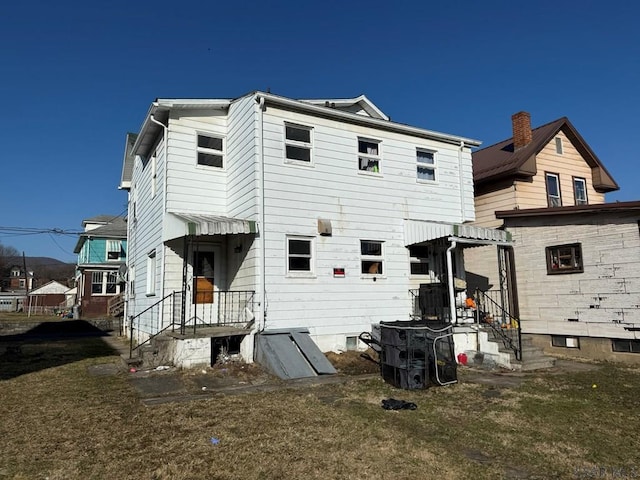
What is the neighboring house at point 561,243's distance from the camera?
12.4 metres

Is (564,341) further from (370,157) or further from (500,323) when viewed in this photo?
(370,157)

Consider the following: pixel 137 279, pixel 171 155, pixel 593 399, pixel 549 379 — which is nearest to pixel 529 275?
pixel 549 379

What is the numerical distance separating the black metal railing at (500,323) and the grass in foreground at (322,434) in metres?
2.81

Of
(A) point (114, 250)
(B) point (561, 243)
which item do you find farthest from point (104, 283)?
(B) point (561, 243)

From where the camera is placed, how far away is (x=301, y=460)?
484 cm

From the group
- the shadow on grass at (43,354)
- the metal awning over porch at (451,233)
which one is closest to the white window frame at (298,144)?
the metal awning over porch at (451,233)

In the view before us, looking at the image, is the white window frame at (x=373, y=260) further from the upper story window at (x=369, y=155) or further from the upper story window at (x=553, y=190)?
the upper story window at (x=553, y=190)

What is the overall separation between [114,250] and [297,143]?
83.7 ft

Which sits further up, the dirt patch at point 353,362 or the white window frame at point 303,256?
the white window frame at point 303,256

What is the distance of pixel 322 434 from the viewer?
5.68 meters

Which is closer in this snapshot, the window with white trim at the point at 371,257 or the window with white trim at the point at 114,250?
the window with white trim at the point at 371,257

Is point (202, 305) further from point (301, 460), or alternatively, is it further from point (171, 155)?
point (301, 460)

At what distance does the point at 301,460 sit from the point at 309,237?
732 cm

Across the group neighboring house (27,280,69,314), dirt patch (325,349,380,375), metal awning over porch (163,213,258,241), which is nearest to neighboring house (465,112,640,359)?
dirt patch (325,349,380,375)
